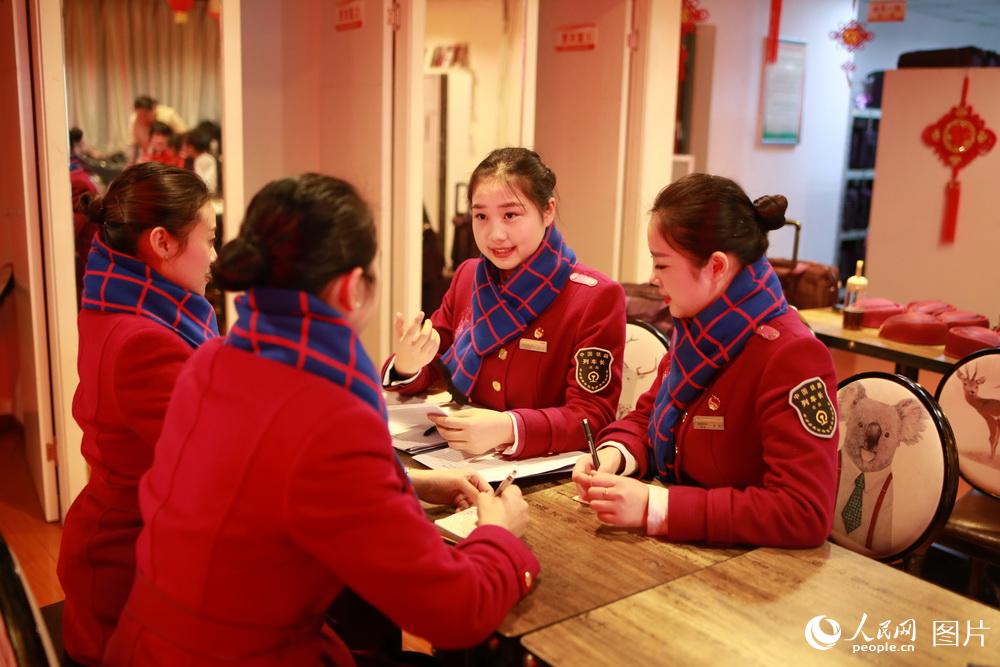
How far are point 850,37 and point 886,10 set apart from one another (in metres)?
0.33

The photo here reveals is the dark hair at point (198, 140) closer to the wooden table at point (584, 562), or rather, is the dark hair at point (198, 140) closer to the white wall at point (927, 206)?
the wooden table at point (584, 562)

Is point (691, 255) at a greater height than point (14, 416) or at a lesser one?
greater

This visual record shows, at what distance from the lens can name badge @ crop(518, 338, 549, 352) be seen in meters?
2.00

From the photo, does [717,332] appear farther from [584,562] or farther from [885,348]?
[885,348]

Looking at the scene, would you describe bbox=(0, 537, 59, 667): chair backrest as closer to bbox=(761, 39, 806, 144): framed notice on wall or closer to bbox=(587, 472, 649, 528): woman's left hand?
bbox=(587, 472, 649, 528): woman's left hand

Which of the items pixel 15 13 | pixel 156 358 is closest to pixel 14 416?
pixel 15 13

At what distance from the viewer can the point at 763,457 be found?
1.47 m

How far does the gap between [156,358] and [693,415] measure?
Result: 0.93 metres

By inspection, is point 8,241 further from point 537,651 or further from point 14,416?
point 537,651

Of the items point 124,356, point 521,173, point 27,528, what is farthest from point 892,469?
point 27,528

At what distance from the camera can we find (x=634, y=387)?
2365 millimetres

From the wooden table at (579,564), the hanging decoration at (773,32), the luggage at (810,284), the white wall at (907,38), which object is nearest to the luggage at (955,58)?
the hanging decoration at (773,32)

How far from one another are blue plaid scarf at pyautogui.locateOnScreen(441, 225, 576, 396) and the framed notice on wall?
4715mm

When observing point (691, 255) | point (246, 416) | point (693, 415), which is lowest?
point (693, 415)
